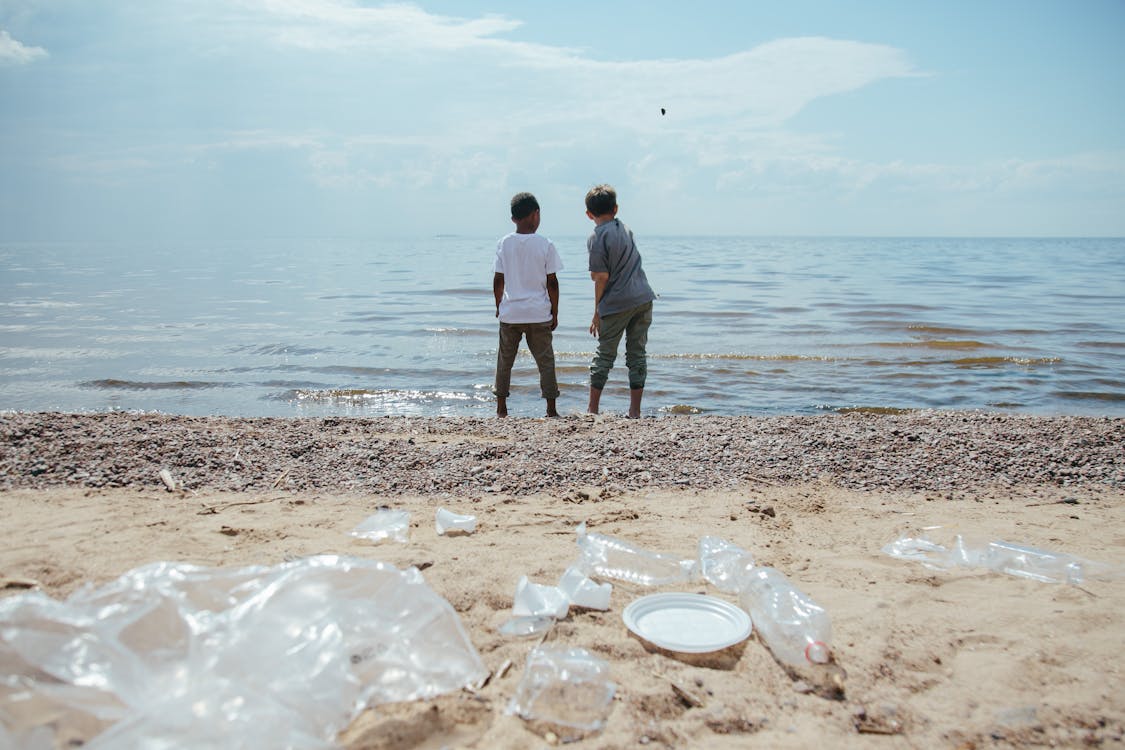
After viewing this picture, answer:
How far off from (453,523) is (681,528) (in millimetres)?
1151

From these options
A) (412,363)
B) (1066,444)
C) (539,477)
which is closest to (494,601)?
(539,477)

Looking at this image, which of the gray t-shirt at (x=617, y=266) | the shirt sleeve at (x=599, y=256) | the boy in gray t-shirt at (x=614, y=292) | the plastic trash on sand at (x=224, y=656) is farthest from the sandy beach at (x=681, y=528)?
the shirt sleeve at (x=599, y=256)

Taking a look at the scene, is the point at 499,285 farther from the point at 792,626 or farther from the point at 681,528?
the point at 792,626

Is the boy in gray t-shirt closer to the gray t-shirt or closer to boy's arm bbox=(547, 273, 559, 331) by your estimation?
the gray t-shirt

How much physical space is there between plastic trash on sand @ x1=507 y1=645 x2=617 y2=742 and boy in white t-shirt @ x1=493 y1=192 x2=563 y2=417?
4.20m

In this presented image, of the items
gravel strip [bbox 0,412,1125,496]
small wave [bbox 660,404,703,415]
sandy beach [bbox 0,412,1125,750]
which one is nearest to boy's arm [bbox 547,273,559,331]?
sandy beach [bbox 0,412,1125,750]

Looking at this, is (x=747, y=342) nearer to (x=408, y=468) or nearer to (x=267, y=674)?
(x=408, y=468)

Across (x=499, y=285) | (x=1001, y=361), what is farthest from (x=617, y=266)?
(x=1001, y=361)

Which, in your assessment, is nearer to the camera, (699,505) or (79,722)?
(79,722)

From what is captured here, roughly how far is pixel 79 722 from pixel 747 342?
11.5m

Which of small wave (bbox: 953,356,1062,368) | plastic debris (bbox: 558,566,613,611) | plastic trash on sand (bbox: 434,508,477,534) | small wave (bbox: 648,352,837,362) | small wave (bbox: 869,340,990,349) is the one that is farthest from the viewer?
small wave (bbox: 869,340,990,349)

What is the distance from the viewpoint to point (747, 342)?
12.3m

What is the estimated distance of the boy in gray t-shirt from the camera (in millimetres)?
6332

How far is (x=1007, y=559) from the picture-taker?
324cm
